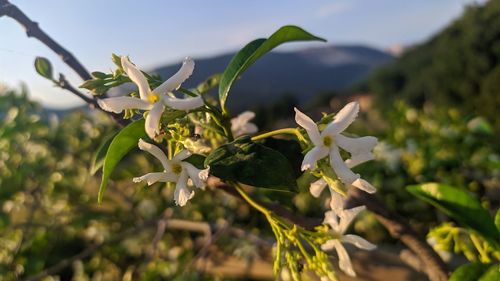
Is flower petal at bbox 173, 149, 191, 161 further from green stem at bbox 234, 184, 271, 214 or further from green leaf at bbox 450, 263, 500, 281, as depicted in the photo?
green leaf at bbox 450, 263, 500, 281

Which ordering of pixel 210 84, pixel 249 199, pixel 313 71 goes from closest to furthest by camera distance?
pixel 249 199 → pixel 210 84 → pixel 313 71

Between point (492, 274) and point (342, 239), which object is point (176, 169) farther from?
point (492, 274)

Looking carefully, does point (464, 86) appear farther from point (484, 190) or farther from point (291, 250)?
point (291, 250)

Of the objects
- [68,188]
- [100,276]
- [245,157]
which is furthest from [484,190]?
[68,188]

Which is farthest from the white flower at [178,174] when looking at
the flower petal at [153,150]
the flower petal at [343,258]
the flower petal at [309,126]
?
the flower petal at [343,258]

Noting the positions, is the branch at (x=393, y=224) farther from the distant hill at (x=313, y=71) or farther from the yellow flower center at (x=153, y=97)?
the distant hill at (x=313, y=71)

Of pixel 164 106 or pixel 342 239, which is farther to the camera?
pixel 342 239

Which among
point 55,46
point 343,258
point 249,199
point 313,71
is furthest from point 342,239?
point 313,71
